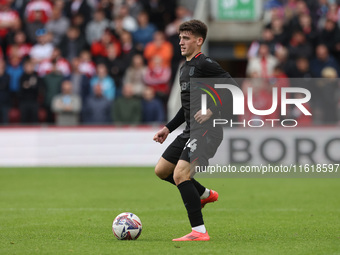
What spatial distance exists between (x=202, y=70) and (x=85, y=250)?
6.99 feet

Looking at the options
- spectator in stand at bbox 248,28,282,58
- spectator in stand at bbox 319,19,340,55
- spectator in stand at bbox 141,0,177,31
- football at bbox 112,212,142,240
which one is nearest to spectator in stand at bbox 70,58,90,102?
spectator in stand at bbox 141,0,177,31

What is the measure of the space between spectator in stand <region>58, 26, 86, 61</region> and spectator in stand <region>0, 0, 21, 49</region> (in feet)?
4.96

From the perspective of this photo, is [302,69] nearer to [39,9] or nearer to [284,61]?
[284,61]

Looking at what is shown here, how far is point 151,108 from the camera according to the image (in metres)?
19.0

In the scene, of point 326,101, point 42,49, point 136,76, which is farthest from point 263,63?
point 42,49

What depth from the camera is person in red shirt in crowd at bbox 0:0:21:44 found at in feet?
70.7

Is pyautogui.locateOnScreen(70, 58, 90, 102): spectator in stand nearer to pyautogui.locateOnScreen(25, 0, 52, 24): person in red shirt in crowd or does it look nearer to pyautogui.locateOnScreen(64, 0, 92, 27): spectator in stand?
Result: pyautogui.locateOnScreen(64, 0, 92, 27): spectator in stand

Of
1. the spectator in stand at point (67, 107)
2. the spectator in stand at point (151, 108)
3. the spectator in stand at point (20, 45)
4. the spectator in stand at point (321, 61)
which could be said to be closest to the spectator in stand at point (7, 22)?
the spectator in stand at point (20, 45)

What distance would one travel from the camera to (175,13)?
22250 mm

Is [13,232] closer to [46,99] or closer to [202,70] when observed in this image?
[202,70]

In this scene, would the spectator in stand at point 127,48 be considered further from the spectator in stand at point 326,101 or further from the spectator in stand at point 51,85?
the spectator in stand at point 326,101

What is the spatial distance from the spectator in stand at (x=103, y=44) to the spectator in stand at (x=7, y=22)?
7.68ft

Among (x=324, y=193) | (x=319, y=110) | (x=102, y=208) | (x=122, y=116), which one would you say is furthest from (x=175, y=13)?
(x=102, y=208)

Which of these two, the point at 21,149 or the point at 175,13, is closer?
the point at 21,149
